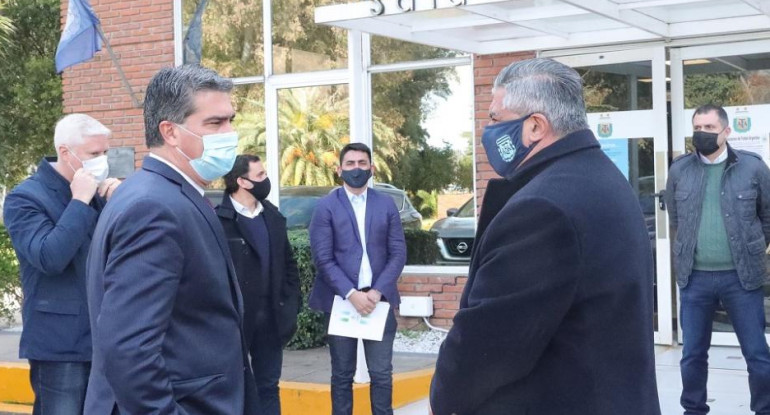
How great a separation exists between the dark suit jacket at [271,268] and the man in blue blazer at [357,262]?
34cm

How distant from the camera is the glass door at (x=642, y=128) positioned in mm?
8602

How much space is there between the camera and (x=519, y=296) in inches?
104

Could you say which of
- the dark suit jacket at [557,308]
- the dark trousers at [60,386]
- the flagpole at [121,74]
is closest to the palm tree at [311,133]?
the flagpole at [121,74]

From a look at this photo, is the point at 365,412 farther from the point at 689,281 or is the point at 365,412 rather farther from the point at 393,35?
the point at 393,35

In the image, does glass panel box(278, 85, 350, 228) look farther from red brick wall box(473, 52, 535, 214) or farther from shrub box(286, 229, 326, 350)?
red brick wall box(473, 52, 535, 214)

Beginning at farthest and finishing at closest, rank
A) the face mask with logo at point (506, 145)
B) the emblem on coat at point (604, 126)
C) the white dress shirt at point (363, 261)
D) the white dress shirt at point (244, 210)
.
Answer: the emblem on coat at point (604, 126) < the white dress shirt at point (363, 261) < the white dress shirt at point (244, 210) < the face mask with logo at point (506, 145)

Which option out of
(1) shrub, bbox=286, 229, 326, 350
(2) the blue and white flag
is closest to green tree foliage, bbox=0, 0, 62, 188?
(2) the blue and white flag

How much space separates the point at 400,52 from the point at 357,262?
4.01m

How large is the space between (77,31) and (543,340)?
8699 millimetres

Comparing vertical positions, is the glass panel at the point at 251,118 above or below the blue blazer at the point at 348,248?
above

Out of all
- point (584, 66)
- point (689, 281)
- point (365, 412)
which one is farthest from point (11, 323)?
point (689, 281)

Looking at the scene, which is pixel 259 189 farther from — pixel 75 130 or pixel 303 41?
pixel 303 41

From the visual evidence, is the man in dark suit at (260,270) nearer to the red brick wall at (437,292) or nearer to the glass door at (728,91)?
the red brick wall at (437,292)

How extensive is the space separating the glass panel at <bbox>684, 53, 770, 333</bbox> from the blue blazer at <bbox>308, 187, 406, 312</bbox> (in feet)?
10.6
